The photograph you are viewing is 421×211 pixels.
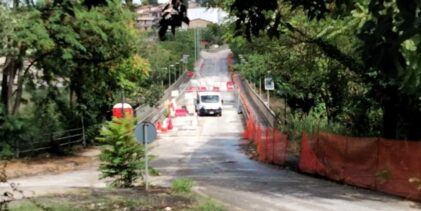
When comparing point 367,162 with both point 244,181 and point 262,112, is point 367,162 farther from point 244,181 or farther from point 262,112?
point 262,112

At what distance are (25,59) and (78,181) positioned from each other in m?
7.90

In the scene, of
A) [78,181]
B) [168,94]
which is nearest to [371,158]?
[78,181]

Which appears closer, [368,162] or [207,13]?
[368,162]

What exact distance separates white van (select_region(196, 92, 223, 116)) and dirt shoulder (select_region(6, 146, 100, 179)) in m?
34.5

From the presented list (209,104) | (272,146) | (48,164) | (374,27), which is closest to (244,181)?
(272,146)

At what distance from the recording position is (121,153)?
674 inches

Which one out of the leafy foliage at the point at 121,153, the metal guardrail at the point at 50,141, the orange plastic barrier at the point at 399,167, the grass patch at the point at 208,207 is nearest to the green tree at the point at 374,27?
the grass patch at the point at 208,207

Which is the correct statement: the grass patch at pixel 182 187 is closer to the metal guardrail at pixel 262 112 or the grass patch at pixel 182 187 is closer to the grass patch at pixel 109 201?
the grass patch at pixel 109 201

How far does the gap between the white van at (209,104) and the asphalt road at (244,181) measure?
18745 millimetres

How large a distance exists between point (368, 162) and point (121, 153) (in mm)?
6626

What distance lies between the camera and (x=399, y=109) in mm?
19047

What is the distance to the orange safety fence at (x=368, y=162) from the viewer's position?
1592cm

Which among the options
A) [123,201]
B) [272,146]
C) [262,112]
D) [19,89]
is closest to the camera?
[123,201]

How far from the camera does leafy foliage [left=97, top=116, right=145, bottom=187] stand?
674 inches
